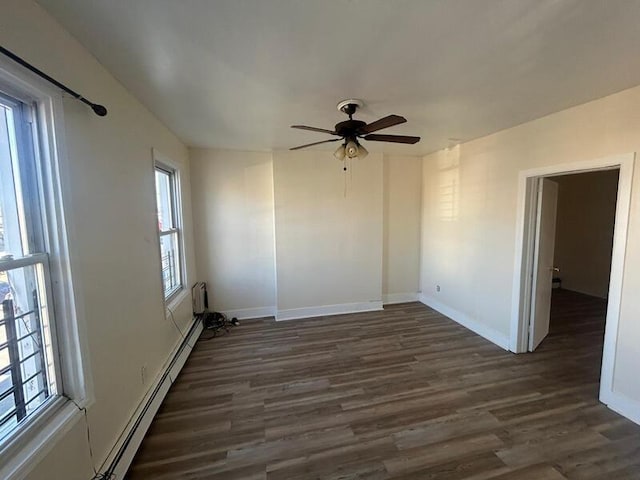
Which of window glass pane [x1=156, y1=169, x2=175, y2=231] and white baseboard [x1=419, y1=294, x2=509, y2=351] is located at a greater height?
window glass pane [x1=156, y1=169, x2=175, y2=231]

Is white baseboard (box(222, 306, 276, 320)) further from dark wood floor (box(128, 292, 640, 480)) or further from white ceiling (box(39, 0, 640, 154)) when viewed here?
white ceiling (box(39, 0, 640, 154))

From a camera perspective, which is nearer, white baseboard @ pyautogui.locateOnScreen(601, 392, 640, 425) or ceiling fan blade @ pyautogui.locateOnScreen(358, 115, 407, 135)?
ceiling fan blade @ pyautogui.locateOnScreen(358, 115, 407, 135)

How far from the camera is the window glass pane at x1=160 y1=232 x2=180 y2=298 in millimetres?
3143

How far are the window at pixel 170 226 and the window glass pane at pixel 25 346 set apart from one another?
5.72 feet

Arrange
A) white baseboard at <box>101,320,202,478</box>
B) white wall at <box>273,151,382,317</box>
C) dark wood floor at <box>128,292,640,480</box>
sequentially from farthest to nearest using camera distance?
white wall at <box>273,151,382,317</box> < dark wood floor at <box>128,292,640,480</box> < white baseboard at <box>101,320,202,478</box>

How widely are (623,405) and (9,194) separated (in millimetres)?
4104

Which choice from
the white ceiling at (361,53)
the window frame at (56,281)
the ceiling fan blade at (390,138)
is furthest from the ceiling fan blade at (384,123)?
→ the window frame at (56,281)

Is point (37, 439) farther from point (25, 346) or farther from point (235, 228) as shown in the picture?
point (235, 228)

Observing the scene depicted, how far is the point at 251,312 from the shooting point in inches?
168

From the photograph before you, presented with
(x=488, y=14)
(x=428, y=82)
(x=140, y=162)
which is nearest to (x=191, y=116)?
(x=140, y=162)

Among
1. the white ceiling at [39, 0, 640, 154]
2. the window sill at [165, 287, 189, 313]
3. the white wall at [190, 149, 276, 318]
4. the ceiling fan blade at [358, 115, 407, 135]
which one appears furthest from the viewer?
the white wall at [190, 149, 276, 318]

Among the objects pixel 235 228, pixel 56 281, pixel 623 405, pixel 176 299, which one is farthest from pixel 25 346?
pixel 623 405

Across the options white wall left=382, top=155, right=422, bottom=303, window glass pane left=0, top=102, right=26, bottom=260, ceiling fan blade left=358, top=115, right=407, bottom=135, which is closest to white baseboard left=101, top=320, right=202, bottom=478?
window glass pane left=0, top=102, right=26, bottom=260

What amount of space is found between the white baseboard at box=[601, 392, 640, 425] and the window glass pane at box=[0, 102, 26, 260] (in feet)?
13.0
